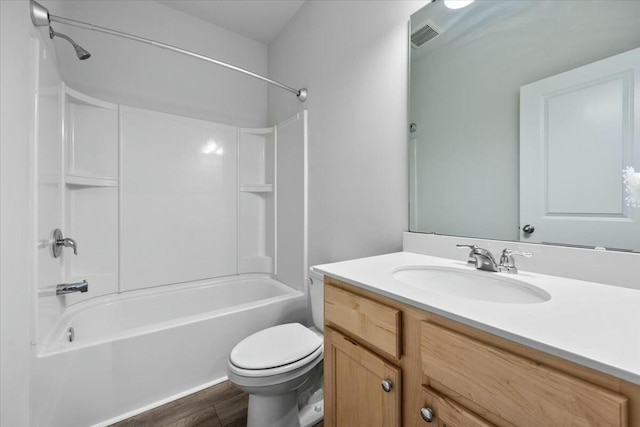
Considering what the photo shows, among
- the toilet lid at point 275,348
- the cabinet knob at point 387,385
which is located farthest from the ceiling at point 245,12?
the cabinet knob at point 387,385

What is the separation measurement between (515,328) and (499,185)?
0.68m

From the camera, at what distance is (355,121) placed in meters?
1.55

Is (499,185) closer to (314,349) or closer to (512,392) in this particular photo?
(512,392)

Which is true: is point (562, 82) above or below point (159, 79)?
below

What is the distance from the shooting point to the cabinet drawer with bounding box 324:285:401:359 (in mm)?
683

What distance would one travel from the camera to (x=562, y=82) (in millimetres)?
822

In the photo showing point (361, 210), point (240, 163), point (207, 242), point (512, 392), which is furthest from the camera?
point (240, 163)

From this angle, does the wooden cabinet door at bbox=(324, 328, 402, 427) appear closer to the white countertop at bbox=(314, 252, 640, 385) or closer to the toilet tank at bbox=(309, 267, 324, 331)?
the white countertop at bbox=(314, 252, 640, 385)

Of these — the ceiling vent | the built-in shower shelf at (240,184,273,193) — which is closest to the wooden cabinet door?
the ceiling vent

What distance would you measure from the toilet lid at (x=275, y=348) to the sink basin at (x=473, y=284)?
616mm

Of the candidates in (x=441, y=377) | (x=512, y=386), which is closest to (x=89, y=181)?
(x=441, y=377)

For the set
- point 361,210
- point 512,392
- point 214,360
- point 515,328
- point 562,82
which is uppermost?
point 562,82

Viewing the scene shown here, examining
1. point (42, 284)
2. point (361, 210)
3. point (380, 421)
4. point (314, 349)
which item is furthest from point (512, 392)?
point (42, 284)

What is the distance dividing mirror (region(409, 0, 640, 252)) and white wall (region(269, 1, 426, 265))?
10cm
